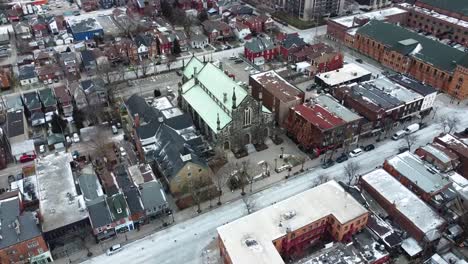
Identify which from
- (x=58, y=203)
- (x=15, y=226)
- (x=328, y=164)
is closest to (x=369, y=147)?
(x=328, y=164)

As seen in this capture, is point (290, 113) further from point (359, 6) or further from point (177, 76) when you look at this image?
point (359, 6)

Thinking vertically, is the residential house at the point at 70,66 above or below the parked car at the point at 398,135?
above

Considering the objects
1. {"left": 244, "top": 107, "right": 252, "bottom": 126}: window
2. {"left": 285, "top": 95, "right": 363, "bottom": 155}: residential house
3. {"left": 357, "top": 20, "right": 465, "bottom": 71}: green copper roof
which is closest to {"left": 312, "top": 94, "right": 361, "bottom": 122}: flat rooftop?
{"left": 285, "top": 95, "right": 363, "bottom": 155}: residential house

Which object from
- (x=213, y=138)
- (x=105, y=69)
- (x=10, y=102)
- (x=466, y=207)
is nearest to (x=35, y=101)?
(x=10, y=102)

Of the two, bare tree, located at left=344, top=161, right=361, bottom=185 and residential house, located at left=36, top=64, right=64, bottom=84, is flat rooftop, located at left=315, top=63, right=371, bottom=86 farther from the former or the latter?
residential house, located at left=36, top=64, right=64, bottom=84

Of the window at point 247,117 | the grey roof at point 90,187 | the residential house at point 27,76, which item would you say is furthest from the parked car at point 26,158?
the window at point 247,117

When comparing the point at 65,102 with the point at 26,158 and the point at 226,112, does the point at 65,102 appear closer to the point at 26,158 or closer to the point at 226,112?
the point at 26,158

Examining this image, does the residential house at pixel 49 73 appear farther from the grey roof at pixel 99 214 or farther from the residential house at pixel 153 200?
the grey roof at pixel 99 214
